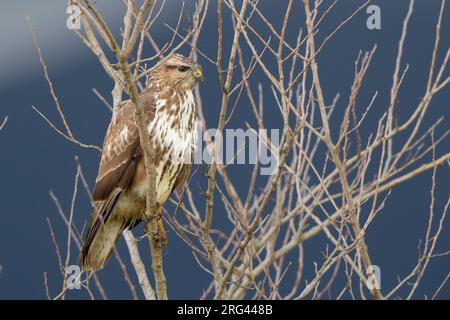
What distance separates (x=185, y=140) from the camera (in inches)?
248

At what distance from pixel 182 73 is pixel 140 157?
669mm

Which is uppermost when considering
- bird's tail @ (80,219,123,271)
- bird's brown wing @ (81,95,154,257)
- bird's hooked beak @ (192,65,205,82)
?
bird's hooked beak @ (192,65,205,82)

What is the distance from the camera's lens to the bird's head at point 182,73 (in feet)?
21.4

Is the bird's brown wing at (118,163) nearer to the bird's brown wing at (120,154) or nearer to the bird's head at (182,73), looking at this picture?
the bird's brown wing at (120,154)

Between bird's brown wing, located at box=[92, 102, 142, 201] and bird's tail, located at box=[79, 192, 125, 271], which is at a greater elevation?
bird's brown wing, located at box=[92, 102, 142, 201]

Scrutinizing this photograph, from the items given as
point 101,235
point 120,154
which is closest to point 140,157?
point 120,154

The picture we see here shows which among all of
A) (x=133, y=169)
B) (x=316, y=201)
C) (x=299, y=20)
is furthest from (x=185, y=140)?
(x=299, y=20)

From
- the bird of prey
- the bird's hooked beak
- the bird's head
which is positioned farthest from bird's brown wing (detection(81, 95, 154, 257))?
the bird's hooked beak

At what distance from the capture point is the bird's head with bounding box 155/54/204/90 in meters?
6.51

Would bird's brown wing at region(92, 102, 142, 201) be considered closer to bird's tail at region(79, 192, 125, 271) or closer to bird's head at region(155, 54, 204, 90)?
bird's tail at region(79, 192, 125, 271)

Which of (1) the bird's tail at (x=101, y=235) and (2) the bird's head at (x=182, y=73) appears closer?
(1) the bird's tail at (x=101, y=235)

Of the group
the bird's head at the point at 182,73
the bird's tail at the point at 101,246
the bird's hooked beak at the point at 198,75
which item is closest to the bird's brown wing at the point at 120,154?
the bird's tail at the point at 101,246
